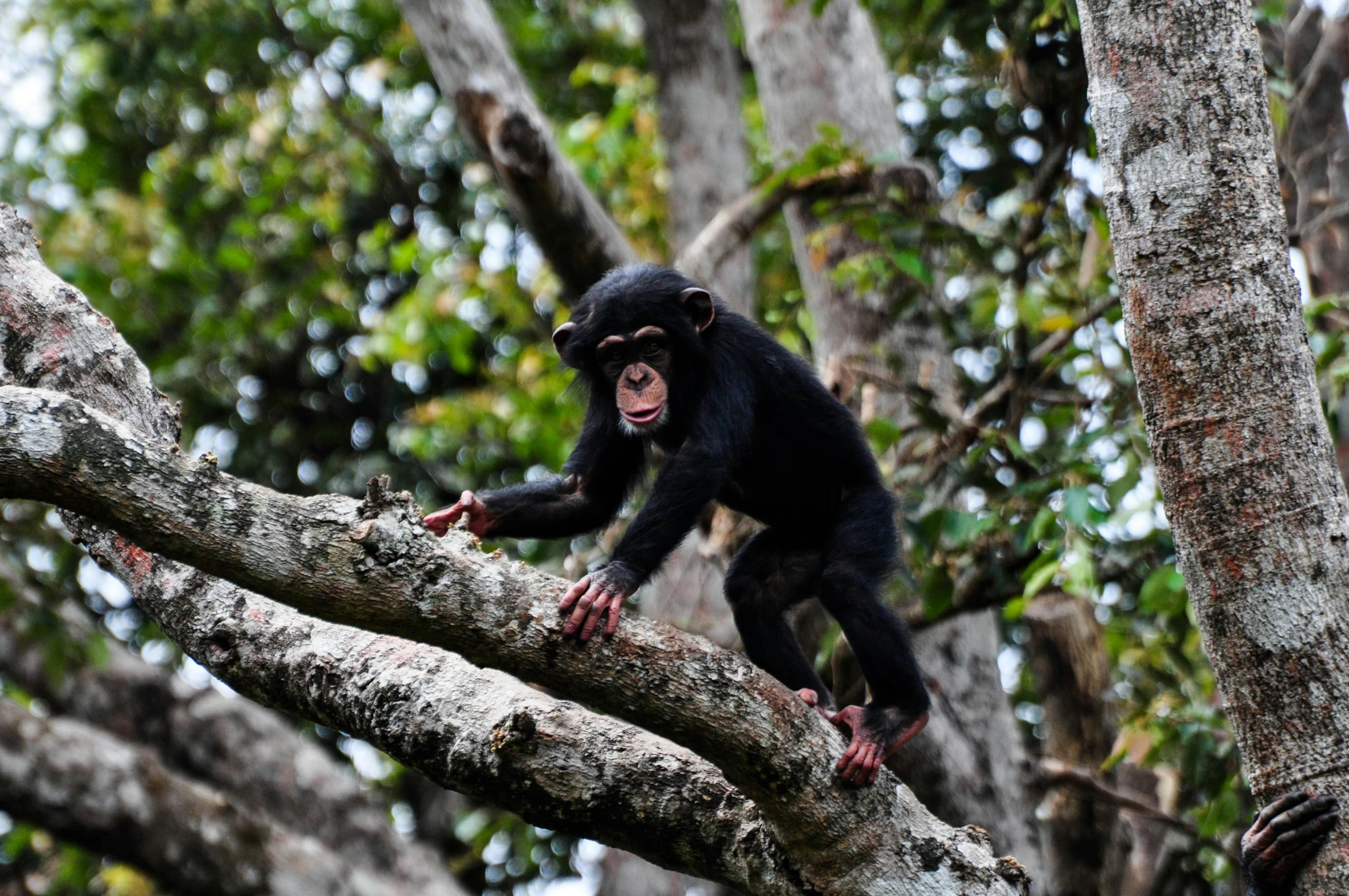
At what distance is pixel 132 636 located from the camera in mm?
9234

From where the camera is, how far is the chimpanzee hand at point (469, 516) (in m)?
3.09

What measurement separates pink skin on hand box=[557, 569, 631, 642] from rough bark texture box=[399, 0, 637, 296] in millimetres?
3036

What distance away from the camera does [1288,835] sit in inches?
103

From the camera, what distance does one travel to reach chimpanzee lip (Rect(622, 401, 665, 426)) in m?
3.67

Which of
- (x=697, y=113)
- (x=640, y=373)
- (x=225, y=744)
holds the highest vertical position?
(x=697, y=113)

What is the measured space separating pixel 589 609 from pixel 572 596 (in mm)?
71

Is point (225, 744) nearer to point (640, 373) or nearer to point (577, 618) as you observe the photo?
point (640, 373)

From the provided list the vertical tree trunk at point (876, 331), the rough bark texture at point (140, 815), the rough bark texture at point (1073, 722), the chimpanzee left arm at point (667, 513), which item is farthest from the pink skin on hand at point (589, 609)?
the rough bark texture at point (140, 815)

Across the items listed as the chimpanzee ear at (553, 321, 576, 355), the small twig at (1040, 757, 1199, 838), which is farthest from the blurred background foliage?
the chimpanzee ear at (553, 321, 576, 355)

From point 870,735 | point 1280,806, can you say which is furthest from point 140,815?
point 1280,806

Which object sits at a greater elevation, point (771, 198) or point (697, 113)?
point (697, 113)

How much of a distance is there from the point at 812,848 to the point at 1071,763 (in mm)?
3438

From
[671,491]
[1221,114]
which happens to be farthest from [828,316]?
[1221,114]

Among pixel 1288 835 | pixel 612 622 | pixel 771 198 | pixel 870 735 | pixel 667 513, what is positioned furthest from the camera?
pixel 771 198
